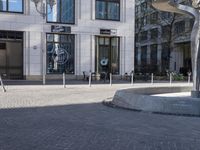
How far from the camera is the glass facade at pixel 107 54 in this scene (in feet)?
129

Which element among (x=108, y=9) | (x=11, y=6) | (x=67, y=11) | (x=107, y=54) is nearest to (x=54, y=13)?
(x=67, y=11)

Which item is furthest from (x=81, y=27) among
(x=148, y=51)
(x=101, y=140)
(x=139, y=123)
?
(x=148, y=51)

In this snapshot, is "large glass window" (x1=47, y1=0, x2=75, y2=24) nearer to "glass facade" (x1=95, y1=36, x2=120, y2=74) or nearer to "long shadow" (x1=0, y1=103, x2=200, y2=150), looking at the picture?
"glass facade" (x1=95, y1=36, x2=120, y2=74)

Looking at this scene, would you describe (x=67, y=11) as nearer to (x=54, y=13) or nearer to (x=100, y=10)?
(x=54, y=13)

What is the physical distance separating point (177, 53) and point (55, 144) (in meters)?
68.8

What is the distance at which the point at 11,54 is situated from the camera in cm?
3578

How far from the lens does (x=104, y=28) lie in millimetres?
38812

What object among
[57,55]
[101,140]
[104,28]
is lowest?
[101,140]

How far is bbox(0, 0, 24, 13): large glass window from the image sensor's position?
115 feet

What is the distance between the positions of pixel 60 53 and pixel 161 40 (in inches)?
1600

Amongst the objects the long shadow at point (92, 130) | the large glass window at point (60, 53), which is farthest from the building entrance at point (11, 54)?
the long shadow at point (92, 130)

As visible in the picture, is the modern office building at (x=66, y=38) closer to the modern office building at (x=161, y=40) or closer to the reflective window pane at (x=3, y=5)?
the reflective window pane at (x=3, y=5)

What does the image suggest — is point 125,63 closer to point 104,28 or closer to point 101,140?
point 104,28

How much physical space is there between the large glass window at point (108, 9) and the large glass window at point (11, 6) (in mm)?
7311
